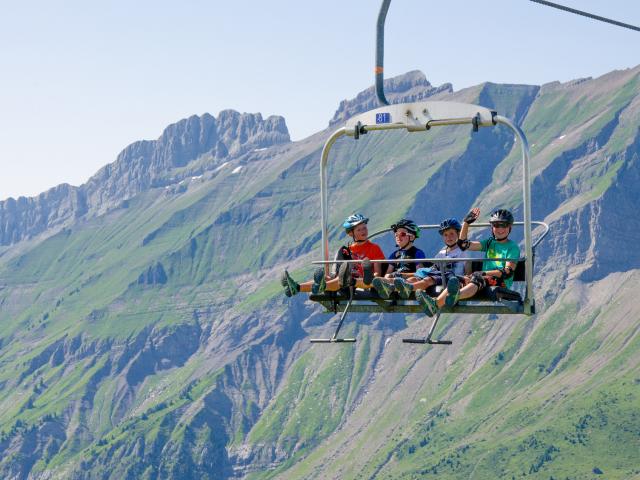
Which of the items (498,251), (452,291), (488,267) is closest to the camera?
(452,291)

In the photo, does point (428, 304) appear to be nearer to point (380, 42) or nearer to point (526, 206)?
point (526, 206)

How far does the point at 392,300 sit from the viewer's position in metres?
28.7

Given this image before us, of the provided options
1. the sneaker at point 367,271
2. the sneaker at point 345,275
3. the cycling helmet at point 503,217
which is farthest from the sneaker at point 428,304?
the cycling helmet at point 503,217

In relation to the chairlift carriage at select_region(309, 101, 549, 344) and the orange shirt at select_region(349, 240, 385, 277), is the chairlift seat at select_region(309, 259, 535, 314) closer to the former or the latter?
the chairlift carriage at select_region(309, 101, 549, 344)

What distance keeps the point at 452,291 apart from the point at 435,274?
1554 mm

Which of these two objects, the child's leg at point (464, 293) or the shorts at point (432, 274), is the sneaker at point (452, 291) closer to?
the child's leg at point (464, 293)

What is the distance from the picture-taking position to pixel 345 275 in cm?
2983

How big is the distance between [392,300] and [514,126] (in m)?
4.52

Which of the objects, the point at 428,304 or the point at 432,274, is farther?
the point at 432,274

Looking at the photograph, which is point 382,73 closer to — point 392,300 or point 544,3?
point 544,3

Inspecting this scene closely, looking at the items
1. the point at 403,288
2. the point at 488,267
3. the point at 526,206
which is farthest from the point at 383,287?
the point at 526,206

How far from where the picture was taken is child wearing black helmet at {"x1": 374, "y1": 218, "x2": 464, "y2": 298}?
2845 cm

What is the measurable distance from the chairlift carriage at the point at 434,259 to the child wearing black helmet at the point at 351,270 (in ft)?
0.81

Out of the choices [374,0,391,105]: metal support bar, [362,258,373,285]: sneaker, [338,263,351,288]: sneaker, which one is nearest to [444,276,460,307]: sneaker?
[362,258,373,285]: sneaker
